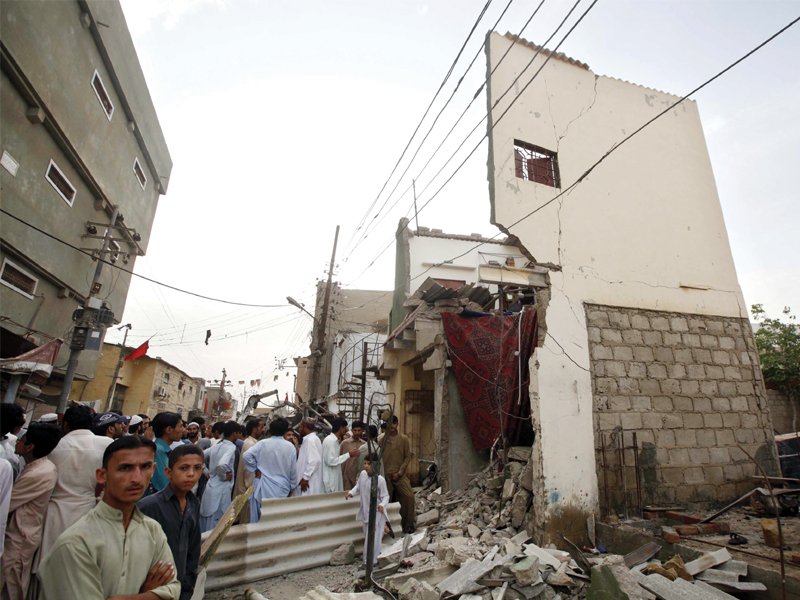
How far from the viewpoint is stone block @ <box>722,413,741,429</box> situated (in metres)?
6.68

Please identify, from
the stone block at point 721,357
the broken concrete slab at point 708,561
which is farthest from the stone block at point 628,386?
the broken concrete slab at point 708,561

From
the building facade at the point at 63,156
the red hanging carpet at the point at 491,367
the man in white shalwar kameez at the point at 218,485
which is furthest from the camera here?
the building facade at the point at 63,156

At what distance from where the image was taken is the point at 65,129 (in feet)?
35.2

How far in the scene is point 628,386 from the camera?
21.1ft

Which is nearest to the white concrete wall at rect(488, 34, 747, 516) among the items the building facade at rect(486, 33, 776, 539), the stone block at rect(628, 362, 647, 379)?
the building facade at rect(486, 33, 776, 539)

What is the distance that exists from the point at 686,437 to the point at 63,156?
49.2 feet

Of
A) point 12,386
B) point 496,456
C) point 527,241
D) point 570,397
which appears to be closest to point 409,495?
point 496,456

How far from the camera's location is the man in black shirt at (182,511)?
2.48 metres

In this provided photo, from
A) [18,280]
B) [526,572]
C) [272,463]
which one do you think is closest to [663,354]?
[526,572]

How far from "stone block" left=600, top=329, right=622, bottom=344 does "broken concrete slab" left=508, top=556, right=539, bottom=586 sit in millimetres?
3438

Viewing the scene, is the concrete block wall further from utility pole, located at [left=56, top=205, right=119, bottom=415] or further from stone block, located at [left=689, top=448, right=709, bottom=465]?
utility pole, located at [left=56, top=205, right=119, bottom=415]

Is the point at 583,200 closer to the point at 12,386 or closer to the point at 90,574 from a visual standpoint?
the point at 90,574

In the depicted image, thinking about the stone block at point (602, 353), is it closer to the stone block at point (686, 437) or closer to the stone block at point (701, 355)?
the stone block at point (686, 437)

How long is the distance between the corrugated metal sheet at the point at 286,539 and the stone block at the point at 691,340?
5404mm
